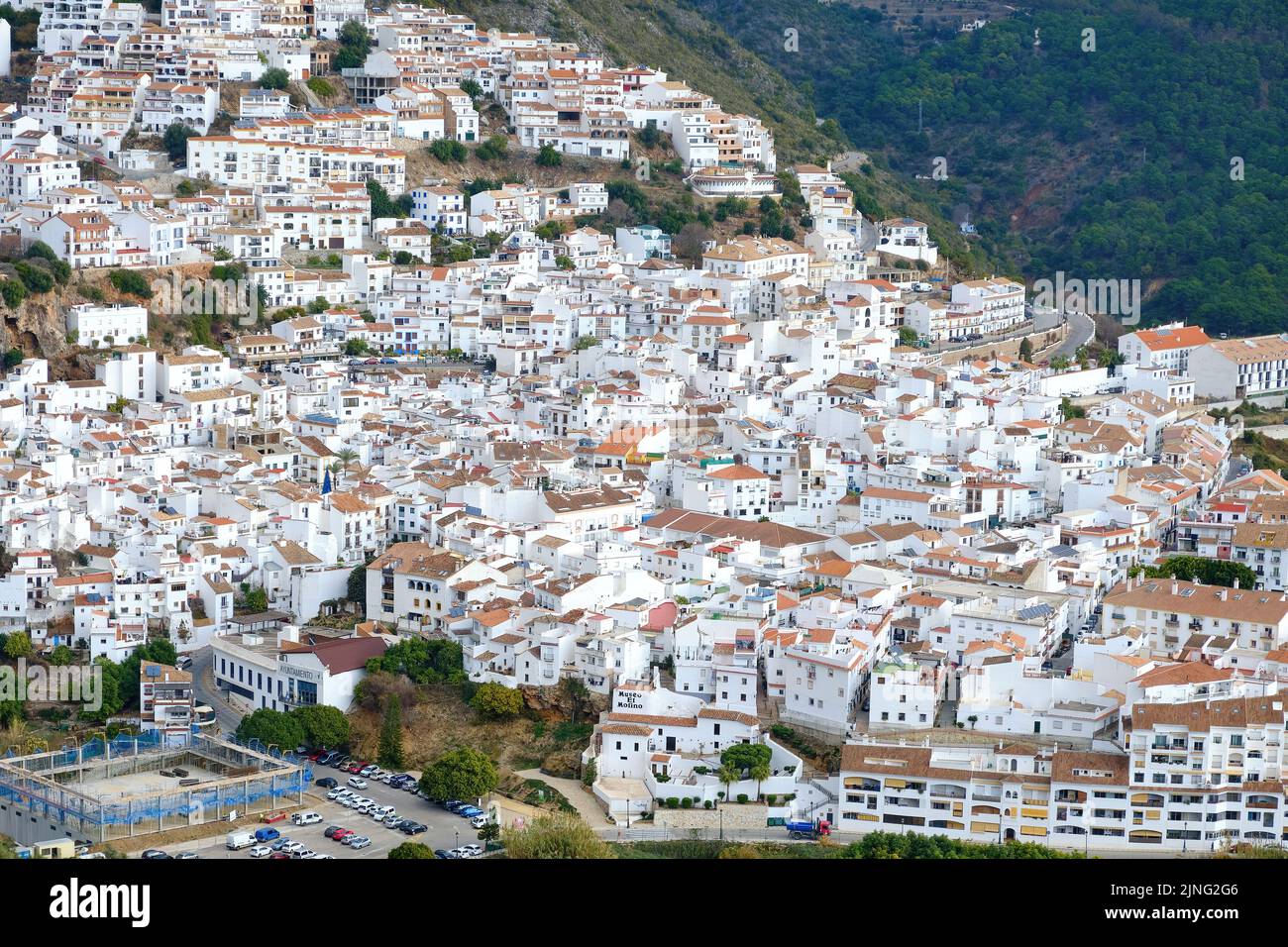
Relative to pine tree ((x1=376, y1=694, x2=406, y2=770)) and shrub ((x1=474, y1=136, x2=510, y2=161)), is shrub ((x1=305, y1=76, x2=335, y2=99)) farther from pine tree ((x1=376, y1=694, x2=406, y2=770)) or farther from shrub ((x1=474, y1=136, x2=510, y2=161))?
pine tree ((x1=376, y1=694, x2=406, y2=770))

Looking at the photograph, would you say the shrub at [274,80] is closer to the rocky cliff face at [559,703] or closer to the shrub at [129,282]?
the shrub at [129,282]

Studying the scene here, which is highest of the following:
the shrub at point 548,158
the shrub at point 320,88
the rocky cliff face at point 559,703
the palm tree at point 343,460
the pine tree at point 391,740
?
the shrub at point 320,88

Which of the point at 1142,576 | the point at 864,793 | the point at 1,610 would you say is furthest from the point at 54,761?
the point at 1142,576

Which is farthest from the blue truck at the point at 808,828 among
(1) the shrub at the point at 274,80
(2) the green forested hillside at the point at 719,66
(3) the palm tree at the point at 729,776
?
(1) the shrub at the point at 274,80

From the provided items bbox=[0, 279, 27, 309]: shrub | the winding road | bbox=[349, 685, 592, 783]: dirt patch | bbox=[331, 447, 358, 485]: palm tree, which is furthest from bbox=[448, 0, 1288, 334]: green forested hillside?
bbox=[349, 685, 592, 783]: dirt patch

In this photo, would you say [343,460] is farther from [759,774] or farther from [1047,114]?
[1047,114]

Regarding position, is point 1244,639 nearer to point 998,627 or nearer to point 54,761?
point 998,627
